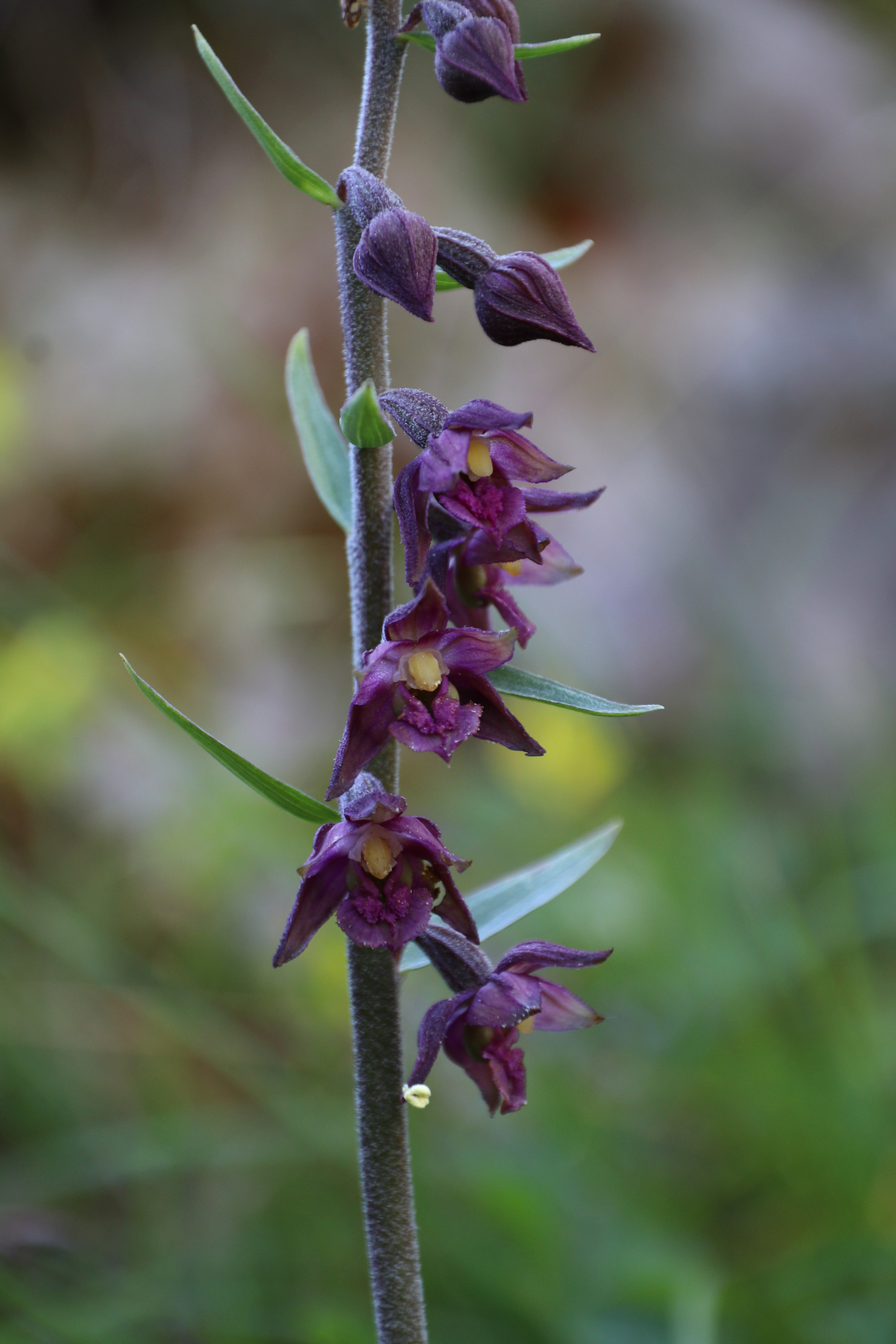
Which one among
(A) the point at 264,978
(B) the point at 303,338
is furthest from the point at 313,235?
(B) the point at 303,338

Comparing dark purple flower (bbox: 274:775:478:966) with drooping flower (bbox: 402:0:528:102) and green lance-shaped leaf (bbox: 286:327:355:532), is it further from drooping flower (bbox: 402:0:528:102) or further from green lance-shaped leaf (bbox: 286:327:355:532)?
drooping flower (bbox: 402:0:528:102)

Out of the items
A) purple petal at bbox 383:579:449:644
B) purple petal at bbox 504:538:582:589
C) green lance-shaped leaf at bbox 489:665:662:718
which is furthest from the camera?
purple petal at bbox 504:538:582:589

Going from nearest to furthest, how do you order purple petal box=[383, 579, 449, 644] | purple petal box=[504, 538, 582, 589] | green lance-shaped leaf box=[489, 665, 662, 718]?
purple petal box=[383, 579, 449, 644], green lance-shaped leaf box=[489, 665, 662, 718], purple petal box=[504, 538, 582, 589]

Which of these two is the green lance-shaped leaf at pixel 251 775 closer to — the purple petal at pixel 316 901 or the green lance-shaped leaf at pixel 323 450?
the purple petal at pixel 316 901

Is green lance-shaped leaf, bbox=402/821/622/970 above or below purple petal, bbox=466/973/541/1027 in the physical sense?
above

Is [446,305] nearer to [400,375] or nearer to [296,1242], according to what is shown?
[400,375]

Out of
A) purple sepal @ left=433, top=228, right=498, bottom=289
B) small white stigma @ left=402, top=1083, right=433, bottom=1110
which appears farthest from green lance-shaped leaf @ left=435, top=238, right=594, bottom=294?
small white stigma @ left=402, top=1083, right=433, bottom=1110

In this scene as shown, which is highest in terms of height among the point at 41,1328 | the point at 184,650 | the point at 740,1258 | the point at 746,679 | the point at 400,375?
the point at 400,375
